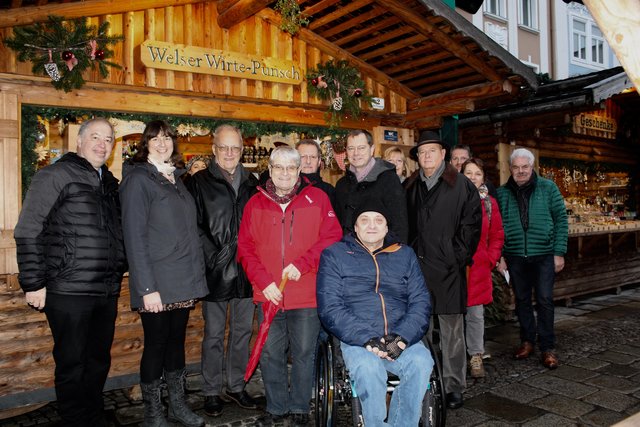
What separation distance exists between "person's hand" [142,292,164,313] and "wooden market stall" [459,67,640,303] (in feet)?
22.1

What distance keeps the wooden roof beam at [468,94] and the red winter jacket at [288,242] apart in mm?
4221

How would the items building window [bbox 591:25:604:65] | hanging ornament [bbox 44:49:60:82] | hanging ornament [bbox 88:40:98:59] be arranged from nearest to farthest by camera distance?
hanging ornament [bbox 44:49:60:82]
hanging ornament [bbox 88:40:98:59]
building window [bbox 591:25:604:65]

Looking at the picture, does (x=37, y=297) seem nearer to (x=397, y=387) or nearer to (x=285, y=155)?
(x=285, y=155)

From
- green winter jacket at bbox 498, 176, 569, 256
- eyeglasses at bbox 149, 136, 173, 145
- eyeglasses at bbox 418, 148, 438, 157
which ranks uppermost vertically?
eyeglasses at bbox 149, 136, 173, 145

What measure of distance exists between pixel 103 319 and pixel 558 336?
5397 millimetres

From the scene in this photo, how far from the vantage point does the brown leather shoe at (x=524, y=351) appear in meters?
5.25

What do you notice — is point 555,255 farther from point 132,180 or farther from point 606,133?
point 606,133

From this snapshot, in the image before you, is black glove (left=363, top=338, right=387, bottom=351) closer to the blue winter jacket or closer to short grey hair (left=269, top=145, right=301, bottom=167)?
the blue winter jacket

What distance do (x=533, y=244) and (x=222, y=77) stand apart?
14.1 ft

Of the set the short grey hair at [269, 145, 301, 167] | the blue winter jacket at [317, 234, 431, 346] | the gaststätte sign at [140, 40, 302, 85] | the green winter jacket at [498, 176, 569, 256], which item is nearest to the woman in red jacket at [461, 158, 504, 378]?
the green winter jacket at [498, 176, 569, 256]

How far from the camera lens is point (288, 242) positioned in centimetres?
353

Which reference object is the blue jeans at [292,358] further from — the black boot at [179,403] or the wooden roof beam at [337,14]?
the wooden roof beam at [337,14]

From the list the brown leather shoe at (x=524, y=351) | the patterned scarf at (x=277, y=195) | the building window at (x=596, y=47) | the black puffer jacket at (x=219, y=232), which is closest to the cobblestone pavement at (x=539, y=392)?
the brown leather shoe at (x=524, y=351)

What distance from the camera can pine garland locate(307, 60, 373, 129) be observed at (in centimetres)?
716
